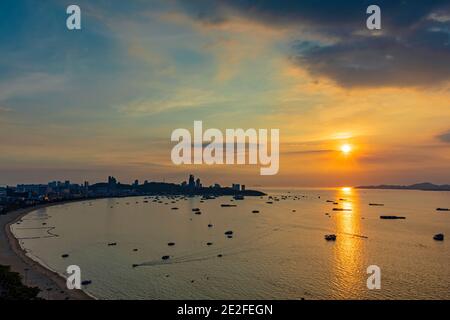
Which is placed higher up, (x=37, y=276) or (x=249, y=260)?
(x=37, y=276)

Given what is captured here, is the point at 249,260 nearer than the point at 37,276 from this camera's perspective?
No

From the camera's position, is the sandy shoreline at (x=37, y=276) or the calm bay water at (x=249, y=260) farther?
the calm bay water at (x=249, y=260)

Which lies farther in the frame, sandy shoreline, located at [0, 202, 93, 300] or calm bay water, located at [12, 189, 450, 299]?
calm bay water, located at [12, 189, 450, 299]

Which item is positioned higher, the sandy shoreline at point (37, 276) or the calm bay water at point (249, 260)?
the sandy shoreline at point (37, 276)

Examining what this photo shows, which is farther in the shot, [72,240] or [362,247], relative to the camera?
[72,240]

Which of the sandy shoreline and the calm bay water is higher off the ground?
the sandy shoreline
